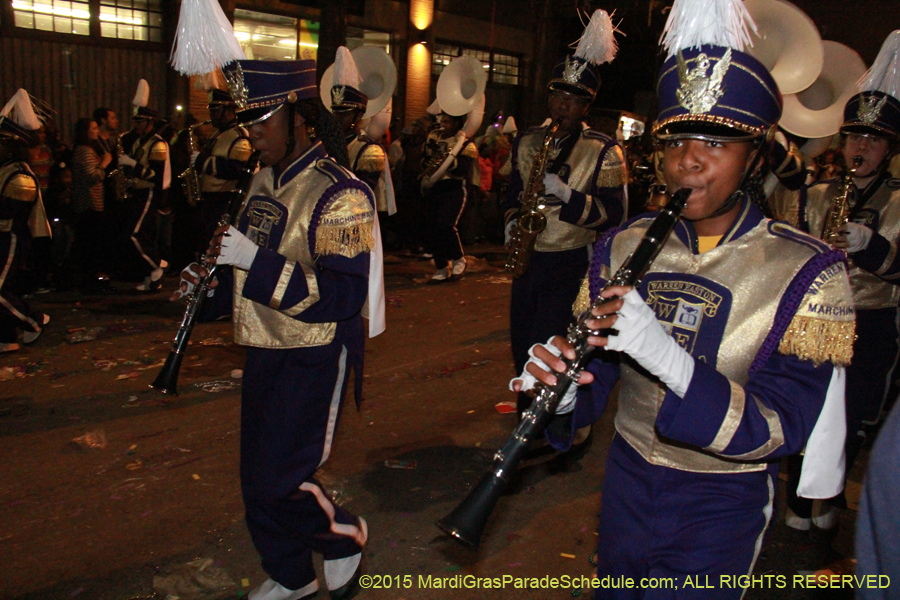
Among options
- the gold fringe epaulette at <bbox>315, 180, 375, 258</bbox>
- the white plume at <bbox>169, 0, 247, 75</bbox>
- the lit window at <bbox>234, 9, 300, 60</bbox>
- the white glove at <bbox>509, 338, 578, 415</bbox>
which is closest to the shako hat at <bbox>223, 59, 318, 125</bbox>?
the white plume at <bbox>169, 0, 247, 75</bbox>

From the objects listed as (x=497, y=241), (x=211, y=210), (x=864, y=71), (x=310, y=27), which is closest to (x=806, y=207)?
(x=864, y=71)

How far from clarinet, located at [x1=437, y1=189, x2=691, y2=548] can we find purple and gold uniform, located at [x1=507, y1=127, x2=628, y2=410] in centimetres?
A: 270

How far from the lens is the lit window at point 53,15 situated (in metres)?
11.8

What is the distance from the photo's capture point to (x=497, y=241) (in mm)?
15438

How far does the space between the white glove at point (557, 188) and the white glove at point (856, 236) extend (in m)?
1.61

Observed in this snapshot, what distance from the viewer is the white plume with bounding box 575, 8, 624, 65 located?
4809 millimetres

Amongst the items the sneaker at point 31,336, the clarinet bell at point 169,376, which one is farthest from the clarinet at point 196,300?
the sneaker at point 31,336

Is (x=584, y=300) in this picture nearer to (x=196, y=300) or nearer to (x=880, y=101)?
(x=196, y=300)

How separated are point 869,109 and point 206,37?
3.65 metres

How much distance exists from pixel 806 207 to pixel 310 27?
14326mm

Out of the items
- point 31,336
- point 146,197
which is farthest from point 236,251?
point 146,197

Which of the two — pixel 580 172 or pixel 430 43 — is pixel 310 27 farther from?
pixel 580 172

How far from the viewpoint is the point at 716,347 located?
2.12 metres

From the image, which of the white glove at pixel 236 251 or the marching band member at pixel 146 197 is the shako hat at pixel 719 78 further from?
the marching band member at pixel 146 197
